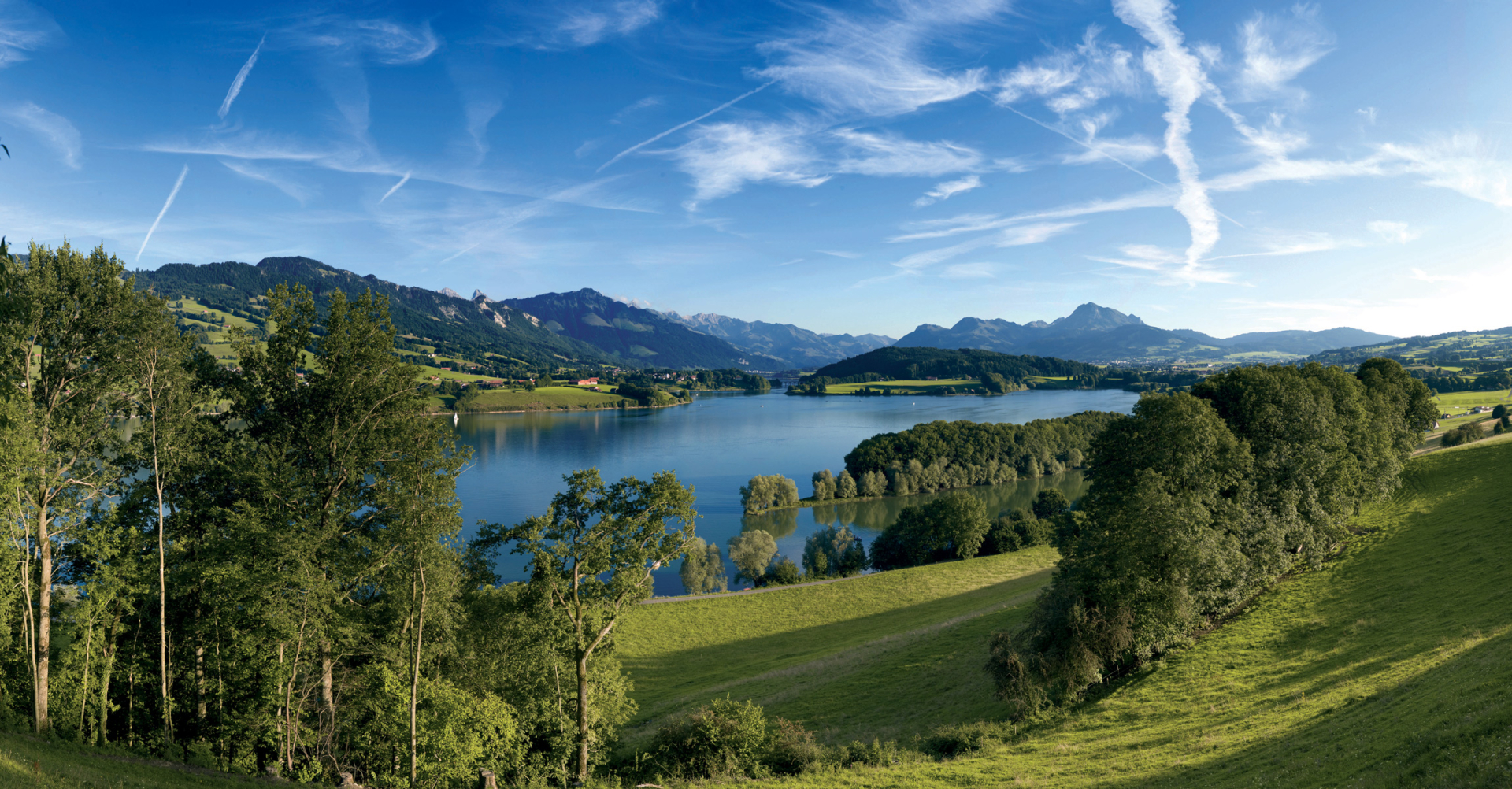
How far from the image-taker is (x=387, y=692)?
13.9 m

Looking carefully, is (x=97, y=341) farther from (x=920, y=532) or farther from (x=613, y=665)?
(x=920, y=532)

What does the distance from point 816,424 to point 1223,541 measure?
136 m

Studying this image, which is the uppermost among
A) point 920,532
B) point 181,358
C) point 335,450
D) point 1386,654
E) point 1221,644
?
point 181,358

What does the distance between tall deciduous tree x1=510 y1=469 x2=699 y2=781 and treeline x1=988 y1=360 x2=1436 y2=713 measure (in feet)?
37.3

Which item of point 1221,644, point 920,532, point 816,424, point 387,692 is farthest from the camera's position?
point 816,424

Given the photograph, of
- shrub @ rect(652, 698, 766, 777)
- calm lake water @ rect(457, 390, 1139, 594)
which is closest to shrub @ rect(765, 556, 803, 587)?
calm lake water @ rect(457, 390, 1139, 594)

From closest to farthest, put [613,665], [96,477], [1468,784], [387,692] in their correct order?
[1468,784], [387,692], [96,477], [613,665]

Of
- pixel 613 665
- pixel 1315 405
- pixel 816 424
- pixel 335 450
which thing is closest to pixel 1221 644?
pixel 1315 405

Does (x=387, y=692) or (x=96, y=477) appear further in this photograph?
(x=96, y=477)

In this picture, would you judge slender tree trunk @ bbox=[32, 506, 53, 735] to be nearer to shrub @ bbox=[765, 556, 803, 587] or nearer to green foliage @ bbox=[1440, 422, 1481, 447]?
shrub @ bbox=[765, 556, 803, 587]

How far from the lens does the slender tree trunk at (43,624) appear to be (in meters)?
13.9

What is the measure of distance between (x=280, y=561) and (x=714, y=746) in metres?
10.9

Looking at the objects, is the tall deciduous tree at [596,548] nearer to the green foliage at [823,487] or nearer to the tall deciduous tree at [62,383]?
the tall deciduous tree at [62,383]

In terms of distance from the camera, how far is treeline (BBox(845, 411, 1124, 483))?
87750 millimetres
